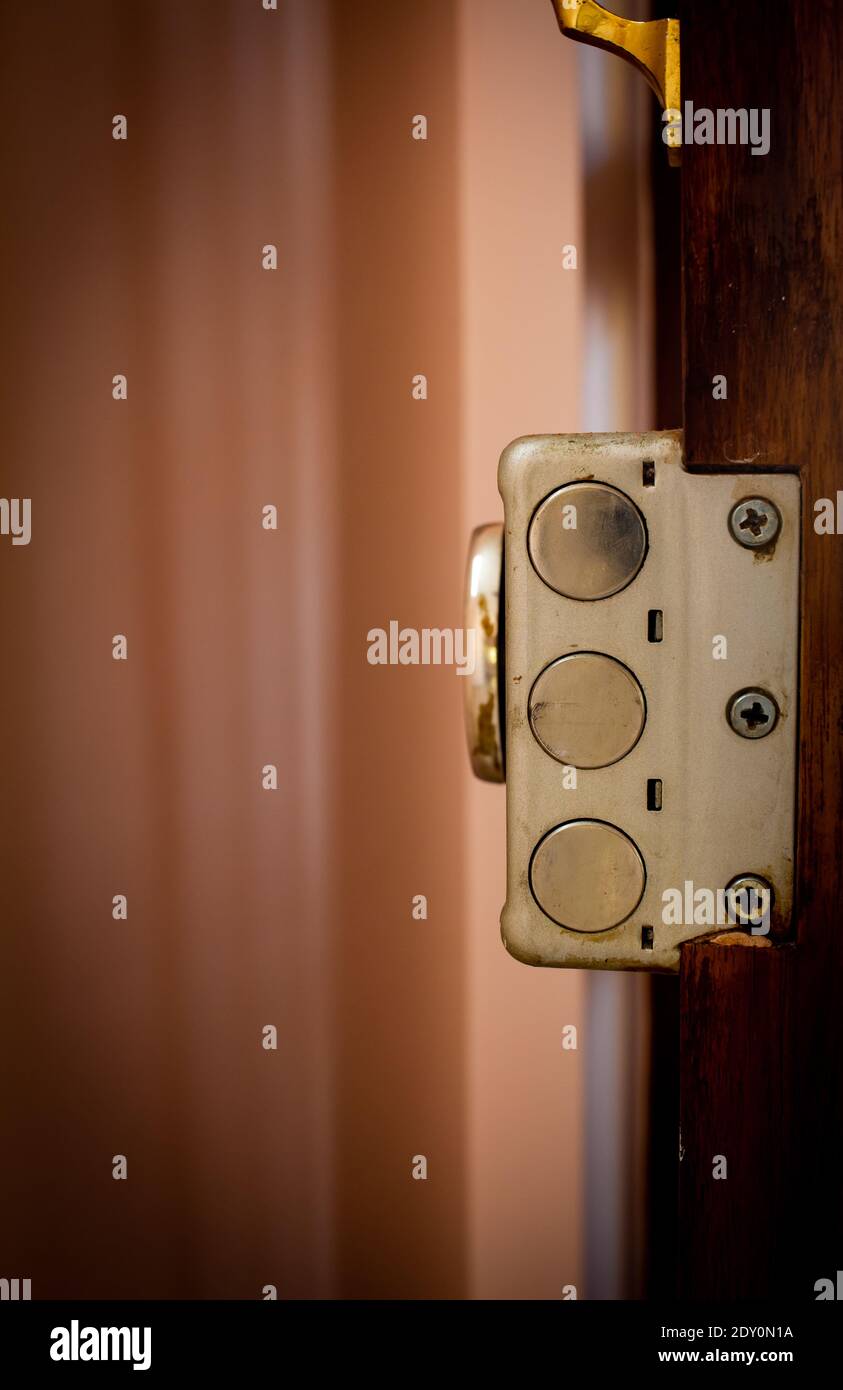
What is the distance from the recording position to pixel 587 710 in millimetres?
374

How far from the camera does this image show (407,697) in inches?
25.3

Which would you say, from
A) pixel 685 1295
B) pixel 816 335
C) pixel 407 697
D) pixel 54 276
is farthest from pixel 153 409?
pixel 685 1295

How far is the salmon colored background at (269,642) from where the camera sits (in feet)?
2.00

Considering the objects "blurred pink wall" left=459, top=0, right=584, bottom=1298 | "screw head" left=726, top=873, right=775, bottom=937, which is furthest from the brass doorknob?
"blurred pink wall" left=459, top=0, right=584, bottom=1298

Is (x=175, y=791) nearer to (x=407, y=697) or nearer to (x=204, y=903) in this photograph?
(x=204, y=903)

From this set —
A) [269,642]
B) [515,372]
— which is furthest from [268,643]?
[515,372]

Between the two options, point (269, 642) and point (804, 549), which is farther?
point (269, 642)

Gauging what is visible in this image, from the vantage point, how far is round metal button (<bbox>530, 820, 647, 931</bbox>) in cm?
38

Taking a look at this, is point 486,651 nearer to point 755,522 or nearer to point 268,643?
point 755,522

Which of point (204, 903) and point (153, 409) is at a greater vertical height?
point (153, 409)

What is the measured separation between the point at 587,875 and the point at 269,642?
35 cm

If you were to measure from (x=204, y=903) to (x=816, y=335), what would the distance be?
56 cm
